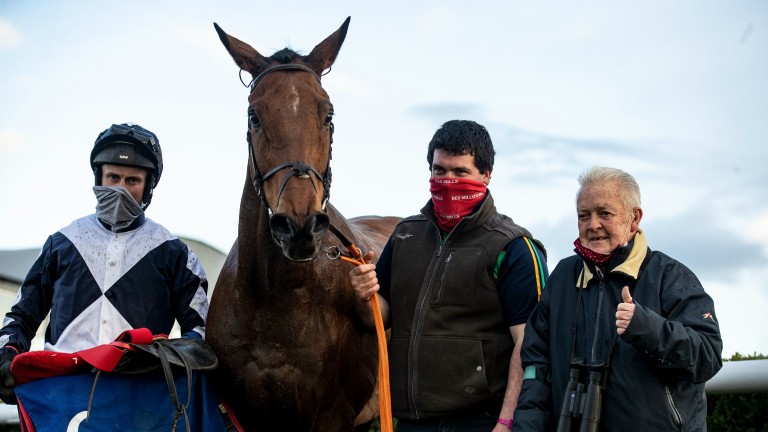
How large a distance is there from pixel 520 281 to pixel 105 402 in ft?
6.35

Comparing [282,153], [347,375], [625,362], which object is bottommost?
[347,375]

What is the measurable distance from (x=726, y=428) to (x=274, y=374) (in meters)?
3.87

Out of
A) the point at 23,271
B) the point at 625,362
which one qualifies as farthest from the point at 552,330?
the point at 23,271

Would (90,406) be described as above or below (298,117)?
below

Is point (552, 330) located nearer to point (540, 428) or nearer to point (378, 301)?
point (540, 428)

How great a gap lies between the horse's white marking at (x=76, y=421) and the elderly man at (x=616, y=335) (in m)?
1.95

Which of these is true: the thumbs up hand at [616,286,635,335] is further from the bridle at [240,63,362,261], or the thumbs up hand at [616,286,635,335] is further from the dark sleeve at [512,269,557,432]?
the bridle at [240,63,362,261]

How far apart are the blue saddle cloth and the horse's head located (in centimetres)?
98

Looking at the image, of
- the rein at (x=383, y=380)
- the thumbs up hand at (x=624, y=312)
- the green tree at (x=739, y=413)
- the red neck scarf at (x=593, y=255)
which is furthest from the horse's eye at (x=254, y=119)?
the green tree at (x=739, y=413)

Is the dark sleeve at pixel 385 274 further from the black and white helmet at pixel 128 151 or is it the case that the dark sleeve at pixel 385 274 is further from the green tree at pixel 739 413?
the green tree at pixel 739 413

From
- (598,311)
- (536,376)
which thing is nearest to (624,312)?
(598,311)

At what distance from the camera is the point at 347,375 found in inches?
174

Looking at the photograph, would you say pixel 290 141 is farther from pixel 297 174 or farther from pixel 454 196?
pixel 454 196

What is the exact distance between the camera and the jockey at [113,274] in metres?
4.20
